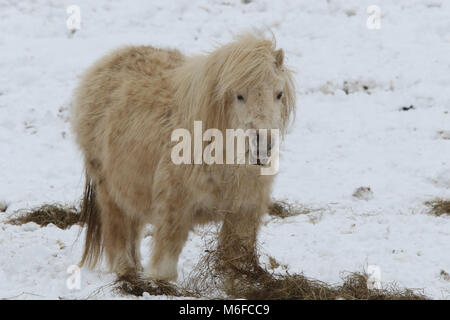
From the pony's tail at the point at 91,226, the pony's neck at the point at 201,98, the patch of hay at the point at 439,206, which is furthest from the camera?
the patch of hay at the point at 439,206

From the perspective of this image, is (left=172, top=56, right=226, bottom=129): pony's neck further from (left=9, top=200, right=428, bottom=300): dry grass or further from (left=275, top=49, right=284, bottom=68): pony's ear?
(left=9, top=200, right=428, bottom=300): dry grass

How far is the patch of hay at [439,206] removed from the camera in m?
6.07

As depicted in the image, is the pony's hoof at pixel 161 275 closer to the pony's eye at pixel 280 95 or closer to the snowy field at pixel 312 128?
the snowy field at pixel 312 128

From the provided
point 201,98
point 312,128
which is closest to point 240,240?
point 201,98

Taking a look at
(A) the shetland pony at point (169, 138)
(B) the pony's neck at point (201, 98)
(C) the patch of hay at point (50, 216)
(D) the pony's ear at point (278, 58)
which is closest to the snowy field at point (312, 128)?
(C) the patch of hay at point (50, 216)

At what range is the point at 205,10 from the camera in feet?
40.9

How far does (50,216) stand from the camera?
6.32 meters

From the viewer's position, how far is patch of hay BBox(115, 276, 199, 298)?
405cm

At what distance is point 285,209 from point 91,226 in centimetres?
230

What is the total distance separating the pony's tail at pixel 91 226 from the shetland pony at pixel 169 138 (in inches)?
1.9

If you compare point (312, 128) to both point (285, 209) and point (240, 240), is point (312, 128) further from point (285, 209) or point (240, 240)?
point (240, 240)

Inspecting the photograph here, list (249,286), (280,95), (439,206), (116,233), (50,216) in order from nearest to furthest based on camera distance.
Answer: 1. (280,95)
2. (249,286)
3. (116,233)
4. (439,206)
5. (50,216)

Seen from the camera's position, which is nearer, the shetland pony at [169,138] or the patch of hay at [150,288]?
the shetland pony at [169,138]
